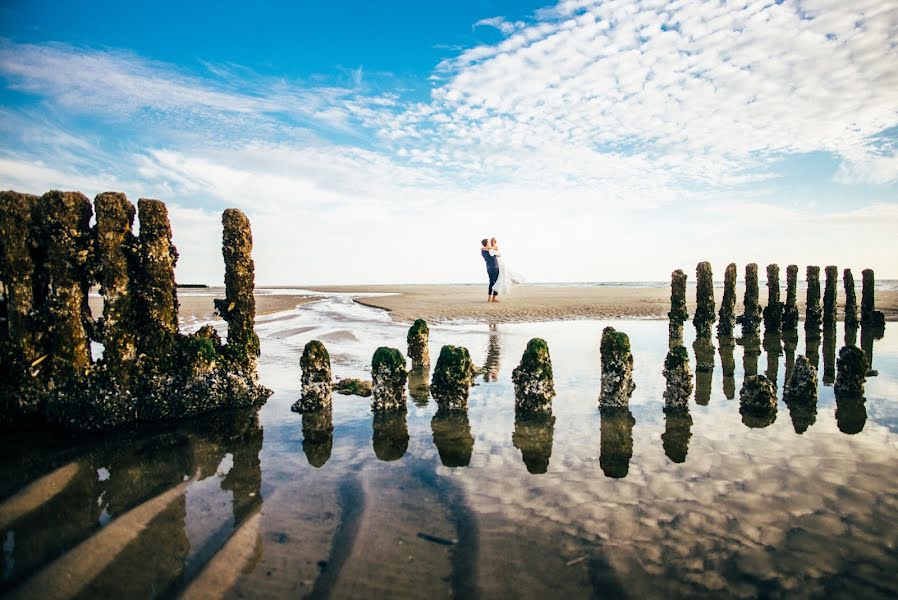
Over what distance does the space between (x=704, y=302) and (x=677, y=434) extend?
11751 mm

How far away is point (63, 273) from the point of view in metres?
7.27

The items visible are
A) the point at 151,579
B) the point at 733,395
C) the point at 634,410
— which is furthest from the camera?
the point at 733,395

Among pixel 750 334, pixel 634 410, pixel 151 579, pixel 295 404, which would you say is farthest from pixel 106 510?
pixel 750 334

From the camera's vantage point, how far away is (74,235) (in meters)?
7.30

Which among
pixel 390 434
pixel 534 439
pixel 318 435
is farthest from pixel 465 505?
pixel 318 435

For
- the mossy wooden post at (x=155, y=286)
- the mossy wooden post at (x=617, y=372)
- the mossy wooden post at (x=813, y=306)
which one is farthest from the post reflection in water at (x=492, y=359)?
the mossy wooden post at (x=813, y=306)

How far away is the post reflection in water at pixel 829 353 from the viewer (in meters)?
10.7

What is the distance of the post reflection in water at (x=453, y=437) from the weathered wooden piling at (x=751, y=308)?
14.5 metres

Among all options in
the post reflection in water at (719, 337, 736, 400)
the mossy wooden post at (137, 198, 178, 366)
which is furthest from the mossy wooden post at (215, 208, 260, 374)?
the post reflection in water at (719, 337, 736, 400)

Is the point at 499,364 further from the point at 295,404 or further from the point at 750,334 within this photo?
the point at 750,334

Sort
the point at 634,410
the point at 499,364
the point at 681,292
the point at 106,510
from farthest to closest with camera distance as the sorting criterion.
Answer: the point at 681,292 < the point at 499,364 < the point at 634,410 < the point at 106,510

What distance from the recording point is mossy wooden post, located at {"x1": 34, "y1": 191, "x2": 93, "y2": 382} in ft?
23.6

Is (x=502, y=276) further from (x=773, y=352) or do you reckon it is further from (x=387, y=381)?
(x=387, y=381)

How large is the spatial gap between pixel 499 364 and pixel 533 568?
27.4 ft
